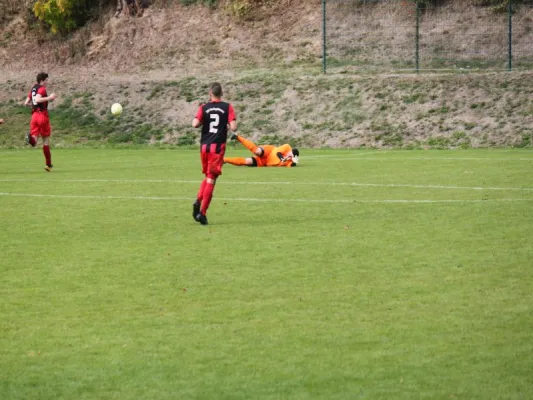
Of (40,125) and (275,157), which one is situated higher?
(40,125)

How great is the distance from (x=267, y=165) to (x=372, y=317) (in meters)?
17.6

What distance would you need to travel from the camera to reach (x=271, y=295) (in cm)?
981

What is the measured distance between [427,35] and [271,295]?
34.4m

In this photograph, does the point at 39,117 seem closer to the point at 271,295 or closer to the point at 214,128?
the point at 214,128

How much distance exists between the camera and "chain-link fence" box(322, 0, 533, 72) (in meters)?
41.2

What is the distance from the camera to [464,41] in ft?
138

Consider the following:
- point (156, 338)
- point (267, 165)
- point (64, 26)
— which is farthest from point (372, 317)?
point (64, 26)

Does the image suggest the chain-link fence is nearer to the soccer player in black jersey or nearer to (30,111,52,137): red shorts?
(30,111,52,137): red shorts

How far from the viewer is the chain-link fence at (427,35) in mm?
41250

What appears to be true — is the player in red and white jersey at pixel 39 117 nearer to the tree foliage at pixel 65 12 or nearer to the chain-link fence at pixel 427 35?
the chain-link fence at pixel 427 35

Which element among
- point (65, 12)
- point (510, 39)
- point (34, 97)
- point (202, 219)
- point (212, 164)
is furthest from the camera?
point (65, 12)

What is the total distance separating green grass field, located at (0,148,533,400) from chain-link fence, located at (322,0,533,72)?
22.5m

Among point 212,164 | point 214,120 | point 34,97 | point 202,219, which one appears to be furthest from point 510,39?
point 202,219

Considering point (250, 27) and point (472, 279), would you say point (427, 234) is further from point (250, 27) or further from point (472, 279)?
point (250, 27)
